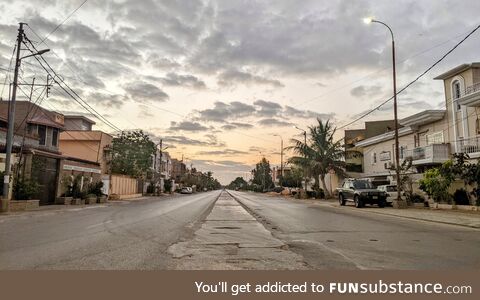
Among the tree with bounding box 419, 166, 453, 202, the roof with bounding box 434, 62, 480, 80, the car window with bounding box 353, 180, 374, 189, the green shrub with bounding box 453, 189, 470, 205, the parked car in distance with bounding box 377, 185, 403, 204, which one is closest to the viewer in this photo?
the tree with bounding box 419, 166, 453, 202

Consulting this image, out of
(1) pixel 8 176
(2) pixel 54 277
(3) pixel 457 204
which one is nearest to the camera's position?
(2) pixel 54 277

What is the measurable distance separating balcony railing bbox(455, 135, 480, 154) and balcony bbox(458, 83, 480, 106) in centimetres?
247

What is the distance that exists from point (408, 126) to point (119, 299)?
38.4m

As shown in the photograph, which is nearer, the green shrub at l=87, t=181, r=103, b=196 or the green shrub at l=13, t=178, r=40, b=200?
the green shrub at l=13, t=178, r=40, b=200

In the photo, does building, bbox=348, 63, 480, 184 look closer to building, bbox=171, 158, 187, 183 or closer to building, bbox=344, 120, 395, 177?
building, bbox=344, 120, 395, 177

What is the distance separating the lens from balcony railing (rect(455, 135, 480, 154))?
101ft

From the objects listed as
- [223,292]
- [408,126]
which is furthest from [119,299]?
[408,126]

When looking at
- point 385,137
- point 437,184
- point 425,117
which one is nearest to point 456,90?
point 425,117

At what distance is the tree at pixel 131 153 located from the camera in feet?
190

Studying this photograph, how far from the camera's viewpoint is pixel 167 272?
703 cm

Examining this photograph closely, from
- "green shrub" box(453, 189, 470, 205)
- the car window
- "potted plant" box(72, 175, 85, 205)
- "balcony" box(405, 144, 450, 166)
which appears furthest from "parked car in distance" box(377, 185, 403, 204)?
"potted plant" box(72, 175, 85, 205)

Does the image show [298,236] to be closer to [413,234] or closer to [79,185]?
[413,234]

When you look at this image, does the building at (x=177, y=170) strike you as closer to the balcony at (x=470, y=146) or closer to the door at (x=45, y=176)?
the door at (x=45, y=176)

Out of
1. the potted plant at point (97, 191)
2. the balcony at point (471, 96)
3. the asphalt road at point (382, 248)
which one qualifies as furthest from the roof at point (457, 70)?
the potted plant at point (97, 191)
